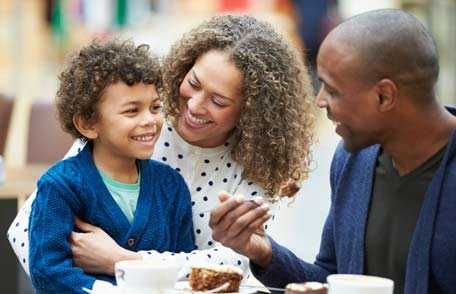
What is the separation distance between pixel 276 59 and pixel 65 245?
0.71 m

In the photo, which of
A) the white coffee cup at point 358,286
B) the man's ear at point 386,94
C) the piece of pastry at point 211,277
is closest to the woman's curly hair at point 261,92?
the man's ear at point 386,94

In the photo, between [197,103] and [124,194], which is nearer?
[124,194]

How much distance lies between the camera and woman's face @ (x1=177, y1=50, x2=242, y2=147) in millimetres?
2713

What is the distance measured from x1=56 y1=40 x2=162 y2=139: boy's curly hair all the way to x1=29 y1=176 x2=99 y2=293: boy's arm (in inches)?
8.1

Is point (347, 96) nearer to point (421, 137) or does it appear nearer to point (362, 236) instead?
point (421, 137)

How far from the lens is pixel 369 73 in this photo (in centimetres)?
218

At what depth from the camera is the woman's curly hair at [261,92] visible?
8.97ft

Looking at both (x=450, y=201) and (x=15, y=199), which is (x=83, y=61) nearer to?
(x=450, y=201)

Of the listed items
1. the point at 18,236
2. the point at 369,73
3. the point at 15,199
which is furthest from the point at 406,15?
the point at 15,199

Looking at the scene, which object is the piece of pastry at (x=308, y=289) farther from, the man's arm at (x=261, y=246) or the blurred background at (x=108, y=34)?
the blurred background at (x=108, y=34)

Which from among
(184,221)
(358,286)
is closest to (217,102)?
(184,221)

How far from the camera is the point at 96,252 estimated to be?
7.92ft

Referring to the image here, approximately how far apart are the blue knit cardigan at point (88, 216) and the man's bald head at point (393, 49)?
1.97ft

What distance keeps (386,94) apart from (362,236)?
32 centimetres
